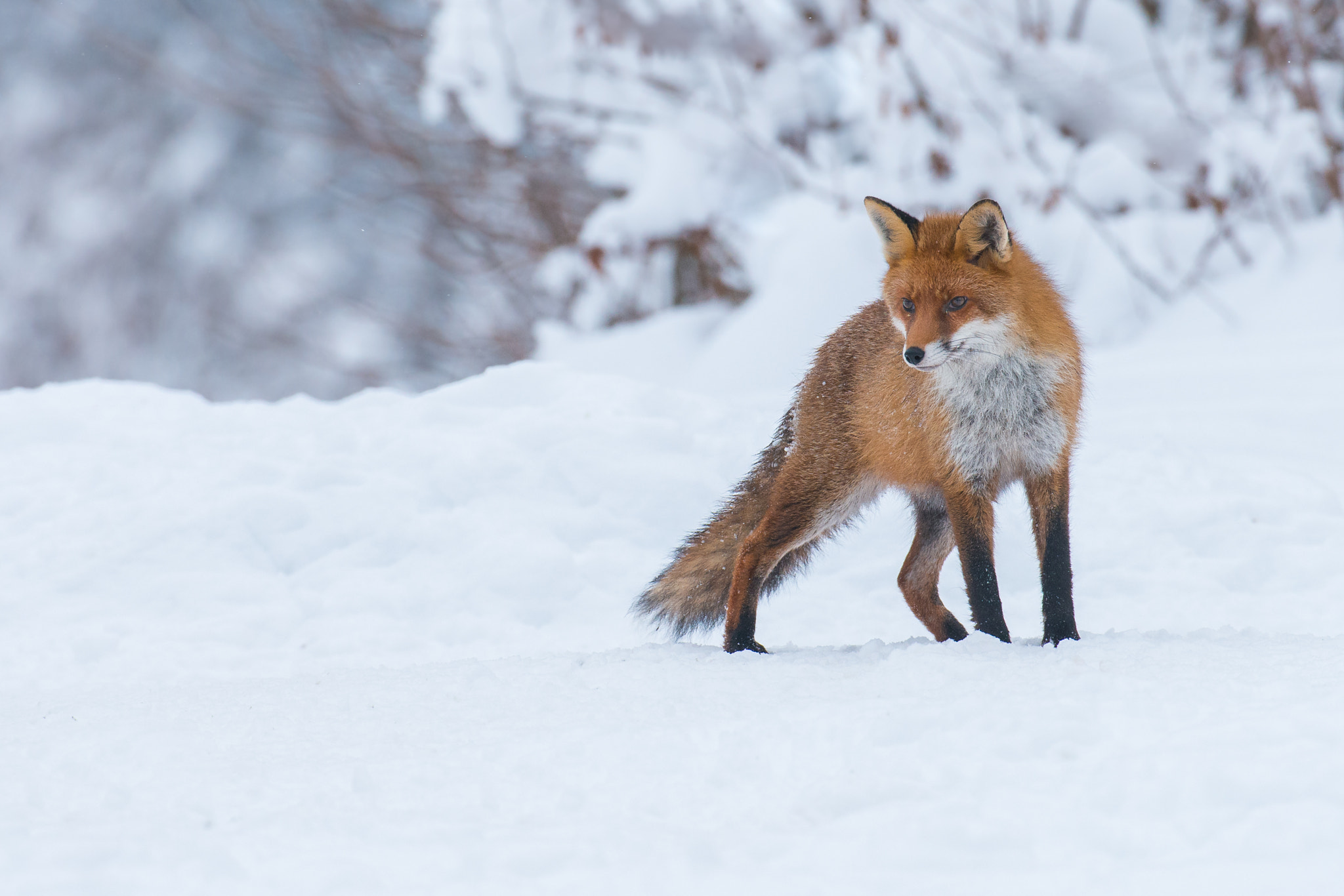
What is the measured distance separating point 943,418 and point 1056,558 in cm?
57

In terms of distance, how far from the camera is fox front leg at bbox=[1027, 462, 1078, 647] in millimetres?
3910

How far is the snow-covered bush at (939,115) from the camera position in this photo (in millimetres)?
10680

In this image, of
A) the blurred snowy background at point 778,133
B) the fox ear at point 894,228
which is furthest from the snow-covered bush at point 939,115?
the fox ear at point 894,228

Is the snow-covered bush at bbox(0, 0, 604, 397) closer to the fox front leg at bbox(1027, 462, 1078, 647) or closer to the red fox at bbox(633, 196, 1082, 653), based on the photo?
the red fox at bbox(633, 196, 1082, 653)

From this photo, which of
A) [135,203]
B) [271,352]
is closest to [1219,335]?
[271,352]

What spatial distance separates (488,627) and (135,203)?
1548 centimetres

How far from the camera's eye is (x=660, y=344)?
11.5 meters

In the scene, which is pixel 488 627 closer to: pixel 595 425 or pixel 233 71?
pixel 595 425

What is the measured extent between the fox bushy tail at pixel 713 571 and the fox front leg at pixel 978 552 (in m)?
0.81

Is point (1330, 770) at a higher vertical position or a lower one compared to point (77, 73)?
lower

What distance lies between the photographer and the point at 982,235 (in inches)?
147

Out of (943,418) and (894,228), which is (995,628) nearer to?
(943,418)

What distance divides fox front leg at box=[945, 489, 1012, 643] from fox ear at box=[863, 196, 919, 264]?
0.79 meters

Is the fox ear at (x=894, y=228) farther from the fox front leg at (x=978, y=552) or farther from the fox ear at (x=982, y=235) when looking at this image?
the fox front leg at (x=978, y=552)
